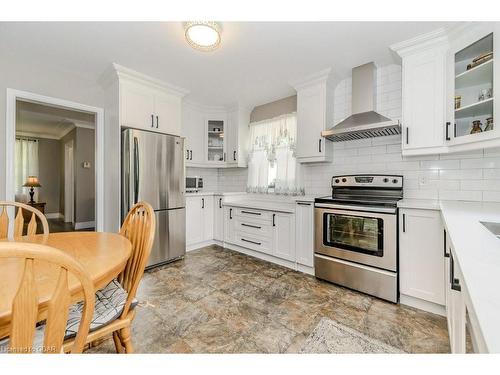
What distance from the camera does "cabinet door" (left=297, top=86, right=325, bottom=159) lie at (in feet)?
9.31

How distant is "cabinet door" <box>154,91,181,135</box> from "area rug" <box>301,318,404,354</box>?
288 cm

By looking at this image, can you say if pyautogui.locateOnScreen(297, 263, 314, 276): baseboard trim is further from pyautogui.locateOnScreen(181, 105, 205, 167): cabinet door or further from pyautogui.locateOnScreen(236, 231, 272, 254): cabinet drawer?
pyautogui.locateOnScreen(181, 105, 205, 167): cabinet door

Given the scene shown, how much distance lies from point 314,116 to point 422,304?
2225mm

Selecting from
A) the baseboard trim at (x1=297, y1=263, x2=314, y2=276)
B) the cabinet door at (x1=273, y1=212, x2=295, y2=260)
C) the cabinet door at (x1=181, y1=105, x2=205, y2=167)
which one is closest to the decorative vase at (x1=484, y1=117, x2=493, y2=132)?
the cabinet door at (x1=273, y1=212, x2=295, y2=260)

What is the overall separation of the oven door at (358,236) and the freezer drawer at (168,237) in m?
1.82

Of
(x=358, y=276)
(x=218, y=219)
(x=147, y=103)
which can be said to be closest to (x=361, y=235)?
(x=358, y=276)

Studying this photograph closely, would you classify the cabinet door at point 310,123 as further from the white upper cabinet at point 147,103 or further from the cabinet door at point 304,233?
the white upper cabinet at point 147,103

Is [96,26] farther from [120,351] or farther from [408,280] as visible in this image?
[408,280]

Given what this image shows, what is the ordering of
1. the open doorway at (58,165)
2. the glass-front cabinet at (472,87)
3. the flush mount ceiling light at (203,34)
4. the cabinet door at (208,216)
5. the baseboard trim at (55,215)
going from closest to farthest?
the glass-front cabinet at (472,87) → the flush mount ceiling light at (203,34) → the cabinet door at (208,216) → the open doorway at (58,165) → the baseboard trim at (55,215)

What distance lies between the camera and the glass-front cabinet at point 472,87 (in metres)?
1.68

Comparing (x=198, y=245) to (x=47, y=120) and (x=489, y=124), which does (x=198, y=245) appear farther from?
(x=47, y=120)

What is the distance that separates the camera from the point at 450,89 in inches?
78.5

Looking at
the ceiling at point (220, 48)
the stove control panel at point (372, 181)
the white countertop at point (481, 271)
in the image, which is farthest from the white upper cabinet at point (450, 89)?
the white countertop at point (481, 271)

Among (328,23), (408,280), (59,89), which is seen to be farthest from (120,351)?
(59,89)
